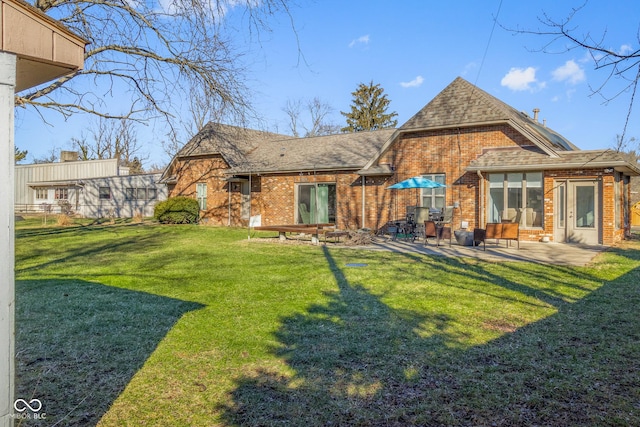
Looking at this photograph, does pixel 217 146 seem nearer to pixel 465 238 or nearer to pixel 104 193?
pixel 104 193

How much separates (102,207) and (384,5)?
32.0 m

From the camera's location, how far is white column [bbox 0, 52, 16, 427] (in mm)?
2244

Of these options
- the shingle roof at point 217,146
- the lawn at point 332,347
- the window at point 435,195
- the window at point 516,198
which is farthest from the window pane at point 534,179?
the shingle roof at point 217,146

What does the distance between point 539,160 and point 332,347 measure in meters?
12.7

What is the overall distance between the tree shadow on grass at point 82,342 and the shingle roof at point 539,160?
1215cm

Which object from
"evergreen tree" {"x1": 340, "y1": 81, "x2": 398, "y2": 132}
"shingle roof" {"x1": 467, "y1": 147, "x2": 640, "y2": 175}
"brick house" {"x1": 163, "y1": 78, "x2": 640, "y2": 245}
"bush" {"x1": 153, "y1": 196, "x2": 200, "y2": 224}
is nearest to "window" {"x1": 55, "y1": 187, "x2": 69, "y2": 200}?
"bush" {"x1": 153, "y1": 196, "x2": 200, "y2": 224}

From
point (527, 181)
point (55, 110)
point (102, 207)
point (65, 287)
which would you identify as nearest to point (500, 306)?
point (65, 287)

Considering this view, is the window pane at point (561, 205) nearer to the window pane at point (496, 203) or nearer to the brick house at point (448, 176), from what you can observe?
the brick house at point (448, 176)

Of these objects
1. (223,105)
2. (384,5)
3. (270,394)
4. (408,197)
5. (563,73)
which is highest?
(384,5)

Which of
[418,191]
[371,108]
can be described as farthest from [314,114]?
[418,191]

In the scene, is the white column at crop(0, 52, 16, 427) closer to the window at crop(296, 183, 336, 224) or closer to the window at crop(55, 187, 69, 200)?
the window at crop(296, 183, 336, 224)

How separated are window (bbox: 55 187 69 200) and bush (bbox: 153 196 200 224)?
64.6 feet

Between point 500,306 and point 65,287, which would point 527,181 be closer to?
point 500,306

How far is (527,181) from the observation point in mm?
15469
